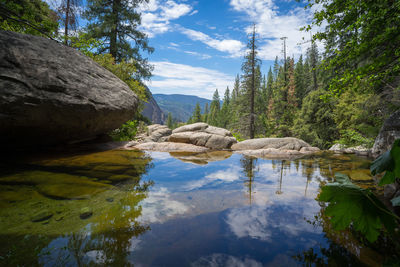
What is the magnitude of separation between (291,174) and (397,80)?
5.58 m

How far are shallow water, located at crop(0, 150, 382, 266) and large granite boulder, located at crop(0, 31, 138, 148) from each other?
152 centimetres

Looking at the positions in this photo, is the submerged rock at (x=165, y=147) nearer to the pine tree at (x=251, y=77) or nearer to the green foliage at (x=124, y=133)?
the green foliage at (x=124, y=133)

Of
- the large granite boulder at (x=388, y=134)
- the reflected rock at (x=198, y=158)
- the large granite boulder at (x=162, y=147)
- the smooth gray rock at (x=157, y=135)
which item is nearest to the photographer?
the large granite boulder at (x=388, y=134)

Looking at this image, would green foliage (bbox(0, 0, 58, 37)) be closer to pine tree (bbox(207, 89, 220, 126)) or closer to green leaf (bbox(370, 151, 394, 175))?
green leaf (bbox(370, 151, 394, 175))

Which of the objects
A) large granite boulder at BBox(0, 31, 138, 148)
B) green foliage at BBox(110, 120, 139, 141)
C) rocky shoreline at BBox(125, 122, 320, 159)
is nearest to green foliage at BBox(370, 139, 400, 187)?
large granite boulder at BBox(0, 31, 138, 148)

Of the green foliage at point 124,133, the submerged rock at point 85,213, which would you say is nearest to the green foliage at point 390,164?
the submerged rock at point 85,213

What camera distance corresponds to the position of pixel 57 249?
65.6 inches

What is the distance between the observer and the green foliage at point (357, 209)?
0.83m

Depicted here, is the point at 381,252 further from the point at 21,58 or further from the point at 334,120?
the point at 334,120

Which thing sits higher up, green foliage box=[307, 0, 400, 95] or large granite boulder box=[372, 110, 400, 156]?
green foliage box=[307, 0, 400, 95]

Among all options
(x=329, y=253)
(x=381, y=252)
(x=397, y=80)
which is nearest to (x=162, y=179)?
(x=329, y=253)

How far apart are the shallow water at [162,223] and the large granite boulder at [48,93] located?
1.52 m

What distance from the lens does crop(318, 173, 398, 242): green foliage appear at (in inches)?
32.8

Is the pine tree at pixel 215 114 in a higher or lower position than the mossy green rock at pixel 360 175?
higher
